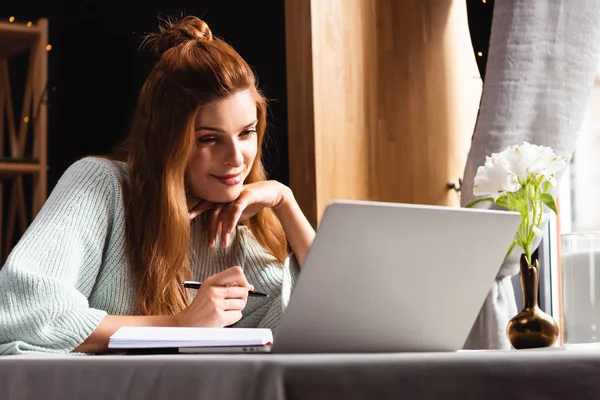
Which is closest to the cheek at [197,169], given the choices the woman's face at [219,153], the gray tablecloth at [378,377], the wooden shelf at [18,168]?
the woman's face at [219,153]

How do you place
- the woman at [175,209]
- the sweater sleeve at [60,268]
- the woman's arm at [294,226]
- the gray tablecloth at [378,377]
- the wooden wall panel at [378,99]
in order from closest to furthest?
the gray tablecloth at [378,377], the sweater sleeve at [60,268], the woman at [175,209], the woman's arm at [294,226], the wooden wall panel at [378,99]

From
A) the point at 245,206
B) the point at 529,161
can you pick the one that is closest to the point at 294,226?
the point at 245,206

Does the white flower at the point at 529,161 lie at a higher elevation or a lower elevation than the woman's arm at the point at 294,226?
higher

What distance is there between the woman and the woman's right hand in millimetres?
52

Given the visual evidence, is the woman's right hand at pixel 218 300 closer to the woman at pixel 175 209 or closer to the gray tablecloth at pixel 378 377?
the woman at pixel 175 209

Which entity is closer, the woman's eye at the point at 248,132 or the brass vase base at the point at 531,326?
the brass vase base at the point at 531,326

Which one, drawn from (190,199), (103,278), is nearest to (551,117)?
(190,199)

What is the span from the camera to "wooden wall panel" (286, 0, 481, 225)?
250 cm

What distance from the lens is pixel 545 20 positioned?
228cm

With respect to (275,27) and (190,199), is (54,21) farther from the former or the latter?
(190,199)

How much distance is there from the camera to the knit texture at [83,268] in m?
1.33

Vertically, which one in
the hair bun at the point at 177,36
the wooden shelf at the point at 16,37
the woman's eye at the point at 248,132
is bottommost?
the woman's eye at the point at 248,132

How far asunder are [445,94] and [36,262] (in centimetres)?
158

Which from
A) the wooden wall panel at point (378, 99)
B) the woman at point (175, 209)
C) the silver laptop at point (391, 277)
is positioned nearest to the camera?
the silver laptop at point (391, 277)
